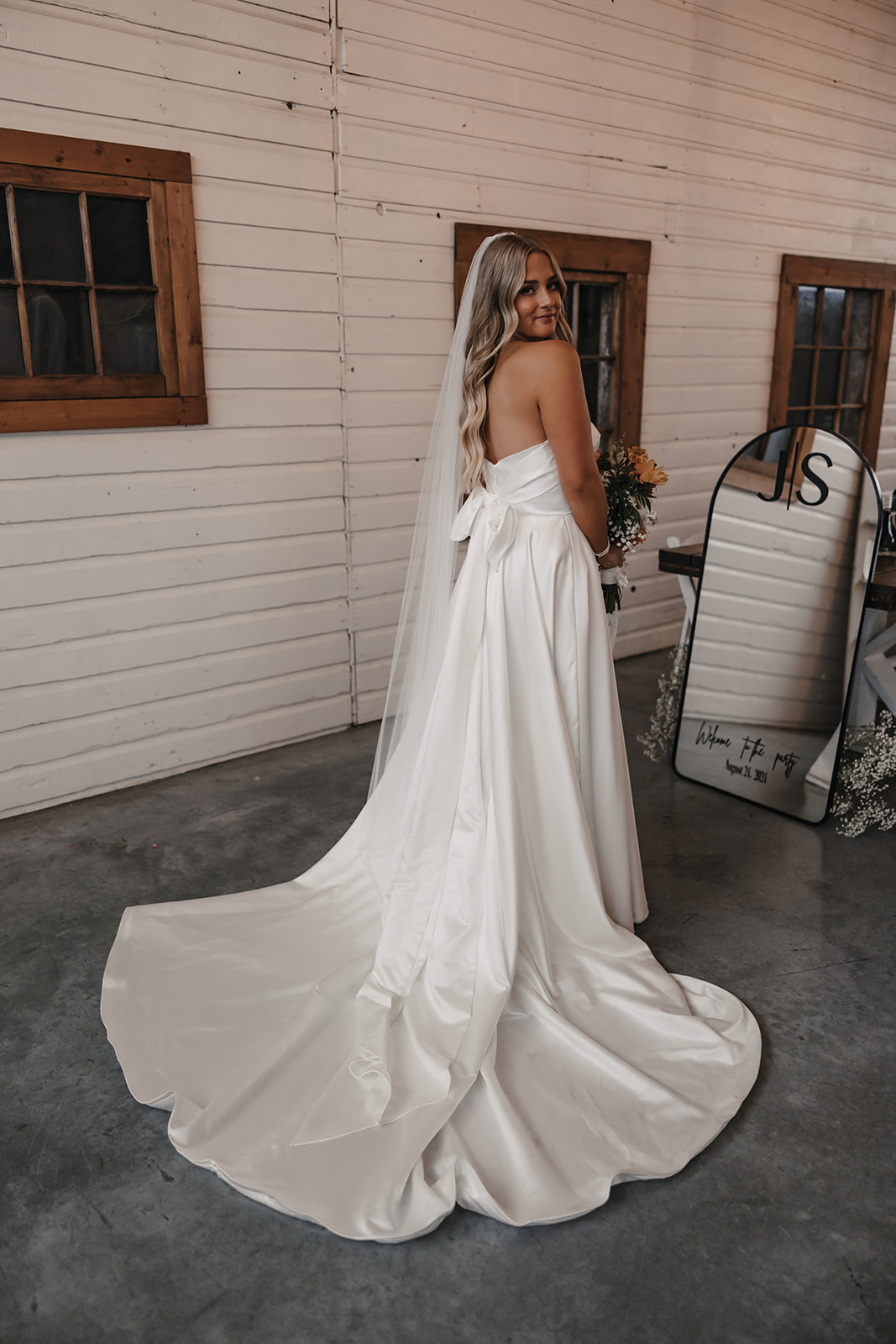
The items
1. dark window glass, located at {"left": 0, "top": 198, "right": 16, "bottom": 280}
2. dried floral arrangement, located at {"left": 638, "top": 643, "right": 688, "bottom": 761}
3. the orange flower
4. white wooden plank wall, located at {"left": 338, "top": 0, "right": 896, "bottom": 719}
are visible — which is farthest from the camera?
white wooden plank wall, located at {"left": 338, "top": 0, "right": 896, "bottom": 719}

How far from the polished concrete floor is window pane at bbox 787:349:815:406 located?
4580mm

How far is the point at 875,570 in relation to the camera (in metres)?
3.68

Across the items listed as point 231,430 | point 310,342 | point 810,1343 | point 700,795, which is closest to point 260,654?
point 231,430

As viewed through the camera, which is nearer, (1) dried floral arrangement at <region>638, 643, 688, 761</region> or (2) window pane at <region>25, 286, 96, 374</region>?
(2) window pane at <region>25, 286, 96, 374</region>

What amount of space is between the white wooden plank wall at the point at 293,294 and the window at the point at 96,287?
0.34ft

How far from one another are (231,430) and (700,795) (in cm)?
246

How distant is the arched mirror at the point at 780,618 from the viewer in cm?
368

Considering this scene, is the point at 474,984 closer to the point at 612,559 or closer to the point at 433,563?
the point at 433,563

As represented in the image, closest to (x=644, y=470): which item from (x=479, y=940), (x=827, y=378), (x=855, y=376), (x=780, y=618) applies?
(x=780, y=618)

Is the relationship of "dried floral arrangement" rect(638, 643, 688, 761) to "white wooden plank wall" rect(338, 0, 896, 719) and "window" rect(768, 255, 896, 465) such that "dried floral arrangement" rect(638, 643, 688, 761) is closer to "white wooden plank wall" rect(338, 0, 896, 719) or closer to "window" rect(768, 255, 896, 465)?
"white wooden plank wall" rect(338, 0, 896, 719)

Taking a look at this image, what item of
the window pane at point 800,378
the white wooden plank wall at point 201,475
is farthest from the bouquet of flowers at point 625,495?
the window pane at point 800,378

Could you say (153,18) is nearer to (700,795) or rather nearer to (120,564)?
(120,564)

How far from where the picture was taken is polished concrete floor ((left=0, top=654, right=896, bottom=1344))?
1752mm

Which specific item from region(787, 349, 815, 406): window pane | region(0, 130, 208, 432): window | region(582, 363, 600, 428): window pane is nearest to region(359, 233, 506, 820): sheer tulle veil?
region(0, 130, 208, 432): window
